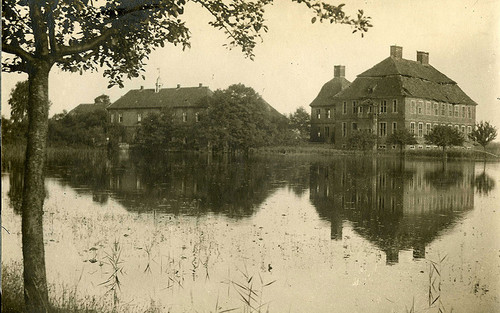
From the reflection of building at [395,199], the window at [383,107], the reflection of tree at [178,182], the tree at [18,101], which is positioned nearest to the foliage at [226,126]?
the reflection of tree at [178,182]

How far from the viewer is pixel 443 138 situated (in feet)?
86.4

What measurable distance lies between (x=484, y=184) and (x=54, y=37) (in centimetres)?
2016

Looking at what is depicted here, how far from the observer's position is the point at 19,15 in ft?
22.8

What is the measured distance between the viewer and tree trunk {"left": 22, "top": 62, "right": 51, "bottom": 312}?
6.34 meters

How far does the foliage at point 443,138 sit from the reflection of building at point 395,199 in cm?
157

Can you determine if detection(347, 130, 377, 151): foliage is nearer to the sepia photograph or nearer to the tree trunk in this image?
the sepia photograph

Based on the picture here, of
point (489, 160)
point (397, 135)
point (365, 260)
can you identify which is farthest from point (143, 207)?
point (489, 160)

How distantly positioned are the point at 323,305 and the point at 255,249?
9.87ft

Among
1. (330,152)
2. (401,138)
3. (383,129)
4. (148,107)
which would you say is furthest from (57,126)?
(330,152)

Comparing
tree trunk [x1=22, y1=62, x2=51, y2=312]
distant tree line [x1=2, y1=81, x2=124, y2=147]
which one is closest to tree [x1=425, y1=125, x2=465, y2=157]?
distant tree line [x1=2, y1=81, x2=124, y2=147]

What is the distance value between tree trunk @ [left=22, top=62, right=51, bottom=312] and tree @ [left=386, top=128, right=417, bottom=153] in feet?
78.5

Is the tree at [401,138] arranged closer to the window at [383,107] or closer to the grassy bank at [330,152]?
the grassy bank at [330,152]

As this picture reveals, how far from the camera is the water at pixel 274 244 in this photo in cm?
825

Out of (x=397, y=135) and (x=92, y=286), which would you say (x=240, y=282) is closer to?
(x=92, y=286)
